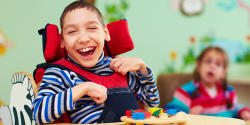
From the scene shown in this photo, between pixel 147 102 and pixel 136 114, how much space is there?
36 centimetres

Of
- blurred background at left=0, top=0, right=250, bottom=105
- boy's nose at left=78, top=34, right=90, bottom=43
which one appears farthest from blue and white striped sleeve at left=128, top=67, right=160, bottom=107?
blurred background at left=0, top=0, right=250, bottom=105

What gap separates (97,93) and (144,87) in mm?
259

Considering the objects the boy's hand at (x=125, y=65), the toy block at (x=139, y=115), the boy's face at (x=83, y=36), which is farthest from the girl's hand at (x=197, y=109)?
the toy block at (x=139, y=115)

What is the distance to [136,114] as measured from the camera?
0.57 meters

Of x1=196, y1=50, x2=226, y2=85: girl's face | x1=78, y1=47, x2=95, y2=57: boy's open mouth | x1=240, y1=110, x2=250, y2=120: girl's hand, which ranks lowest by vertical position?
x1=240, y1=110, x2=250, y2=120: girl's hand

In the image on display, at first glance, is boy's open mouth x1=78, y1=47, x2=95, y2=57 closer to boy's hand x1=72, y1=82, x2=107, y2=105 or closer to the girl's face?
boy's hand x1=72, y1=82, x2=107, y2=105

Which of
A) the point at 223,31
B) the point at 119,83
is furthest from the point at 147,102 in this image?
the point at 223,31

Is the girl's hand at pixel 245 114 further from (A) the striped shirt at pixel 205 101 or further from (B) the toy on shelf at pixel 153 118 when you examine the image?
(B) the toy on shelf at pixel 153 118

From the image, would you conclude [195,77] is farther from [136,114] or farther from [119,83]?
[136,114]

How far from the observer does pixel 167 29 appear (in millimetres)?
2123

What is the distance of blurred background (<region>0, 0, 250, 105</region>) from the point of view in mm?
1342

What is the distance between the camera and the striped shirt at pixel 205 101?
172 cm

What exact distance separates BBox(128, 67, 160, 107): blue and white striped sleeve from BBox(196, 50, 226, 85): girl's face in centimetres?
101

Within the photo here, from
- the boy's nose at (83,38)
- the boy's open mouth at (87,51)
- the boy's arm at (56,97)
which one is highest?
the boy's nose at (83,38)
